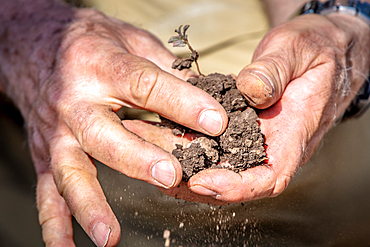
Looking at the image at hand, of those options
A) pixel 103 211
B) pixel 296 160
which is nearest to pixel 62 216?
pixel 103 211

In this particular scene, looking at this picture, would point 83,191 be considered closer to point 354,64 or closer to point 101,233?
point 101,233

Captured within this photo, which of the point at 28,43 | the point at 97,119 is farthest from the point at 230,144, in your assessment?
the point at 28,43

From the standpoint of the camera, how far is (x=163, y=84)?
1135 mm

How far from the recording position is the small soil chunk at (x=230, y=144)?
115cm

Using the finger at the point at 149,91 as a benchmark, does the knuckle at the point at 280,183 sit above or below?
below

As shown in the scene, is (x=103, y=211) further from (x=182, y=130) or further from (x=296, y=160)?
(x=296, y=160)

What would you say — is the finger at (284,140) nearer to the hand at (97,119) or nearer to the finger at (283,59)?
the finger at (283,59)

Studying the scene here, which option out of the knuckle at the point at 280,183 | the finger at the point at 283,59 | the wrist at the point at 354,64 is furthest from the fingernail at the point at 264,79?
the wrist at the point at 354,64

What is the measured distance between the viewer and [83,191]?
1170 millimetres

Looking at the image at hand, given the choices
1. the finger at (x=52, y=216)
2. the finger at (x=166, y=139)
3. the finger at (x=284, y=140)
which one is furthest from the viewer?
the finger at (x=52, y=216)

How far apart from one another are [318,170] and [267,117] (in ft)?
1.87

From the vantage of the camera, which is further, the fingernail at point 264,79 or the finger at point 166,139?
the finger at point 166,139

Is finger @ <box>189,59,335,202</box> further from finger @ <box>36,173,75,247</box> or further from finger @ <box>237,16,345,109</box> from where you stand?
finger @ <box>36,173,75,247</box>

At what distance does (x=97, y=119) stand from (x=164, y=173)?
400 mm
